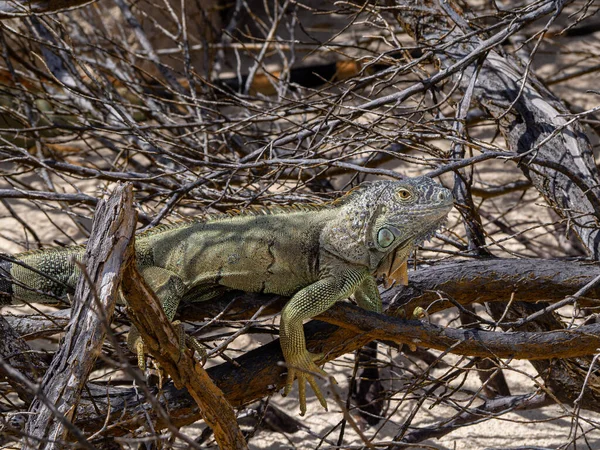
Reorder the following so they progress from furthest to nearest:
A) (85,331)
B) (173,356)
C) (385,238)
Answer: (385,238)
(173,356)
(85,331)

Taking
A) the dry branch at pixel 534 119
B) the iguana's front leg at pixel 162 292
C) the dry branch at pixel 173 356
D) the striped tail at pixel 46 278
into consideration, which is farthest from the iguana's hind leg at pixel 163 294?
the dry branch at pixel 534 119

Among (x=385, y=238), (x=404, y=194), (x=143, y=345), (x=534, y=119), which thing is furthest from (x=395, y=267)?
(x=534, y=119)

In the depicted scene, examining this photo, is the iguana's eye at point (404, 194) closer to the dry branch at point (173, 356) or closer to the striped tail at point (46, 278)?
the dry branch at point (173, 356)

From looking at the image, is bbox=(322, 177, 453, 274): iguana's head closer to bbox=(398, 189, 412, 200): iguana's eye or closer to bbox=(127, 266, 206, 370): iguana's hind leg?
bbox=(398, 189, 412, 200): iguana's eye

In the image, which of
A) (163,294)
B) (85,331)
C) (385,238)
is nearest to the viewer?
(85,331)

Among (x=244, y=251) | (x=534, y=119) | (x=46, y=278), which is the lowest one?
(x=244, y=251)

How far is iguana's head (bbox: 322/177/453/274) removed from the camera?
11.5ft

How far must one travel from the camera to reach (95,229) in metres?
2.41

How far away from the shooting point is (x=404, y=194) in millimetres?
3545

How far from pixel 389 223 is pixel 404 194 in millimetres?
150

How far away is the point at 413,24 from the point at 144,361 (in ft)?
10.7

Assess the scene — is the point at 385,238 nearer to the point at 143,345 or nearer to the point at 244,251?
the point at 244,251

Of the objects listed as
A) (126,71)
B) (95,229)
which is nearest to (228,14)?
(126,71)

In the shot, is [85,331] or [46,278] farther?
[46,278]
